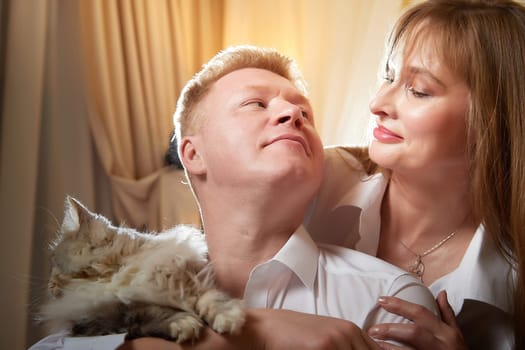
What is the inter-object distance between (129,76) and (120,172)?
1.62 ft

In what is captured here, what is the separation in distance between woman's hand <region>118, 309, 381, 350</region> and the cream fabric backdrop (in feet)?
4.99

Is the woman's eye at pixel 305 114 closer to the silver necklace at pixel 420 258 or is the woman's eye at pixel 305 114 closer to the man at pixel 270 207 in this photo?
the man at pixel 270 207

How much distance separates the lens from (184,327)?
0.91 metres

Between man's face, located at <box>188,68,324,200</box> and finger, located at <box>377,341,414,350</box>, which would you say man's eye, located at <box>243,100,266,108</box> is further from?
finger, located at <box>377,341,414,350</box>

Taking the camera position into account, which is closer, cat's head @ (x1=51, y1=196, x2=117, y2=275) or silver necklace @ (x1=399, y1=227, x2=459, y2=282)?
cat's head @ (x1=51, y1=196, x2=117, y2=275)

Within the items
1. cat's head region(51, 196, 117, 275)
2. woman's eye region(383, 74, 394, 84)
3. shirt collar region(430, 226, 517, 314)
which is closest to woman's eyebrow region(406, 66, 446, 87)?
woman's eye region(383, 74, 394, 84)

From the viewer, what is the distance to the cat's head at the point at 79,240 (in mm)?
1021

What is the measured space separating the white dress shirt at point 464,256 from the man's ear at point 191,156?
389mm

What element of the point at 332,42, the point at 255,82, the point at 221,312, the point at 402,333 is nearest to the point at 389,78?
the point at 255,82

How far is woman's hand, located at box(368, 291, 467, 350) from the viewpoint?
1.03m

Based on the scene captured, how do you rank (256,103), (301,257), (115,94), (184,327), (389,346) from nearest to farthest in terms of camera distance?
(184,327) → (389,346) → (301,257) → (256,103) → (115,94)

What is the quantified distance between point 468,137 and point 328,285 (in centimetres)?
49

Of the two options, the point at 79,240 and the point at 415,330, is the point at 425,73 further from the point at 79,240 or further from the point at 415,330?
the point at 79,240

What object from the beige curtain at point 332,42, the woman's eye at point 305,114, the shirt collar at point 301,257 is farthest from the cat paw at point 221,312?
the beige curtain at point 332,42
